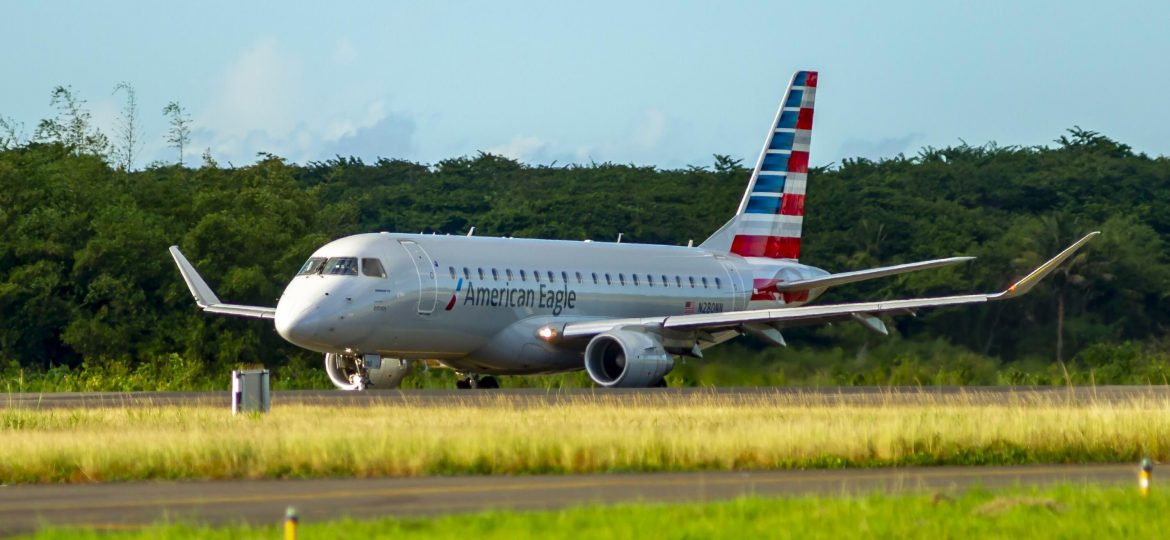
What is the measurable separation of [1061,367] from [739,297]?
8.09 m

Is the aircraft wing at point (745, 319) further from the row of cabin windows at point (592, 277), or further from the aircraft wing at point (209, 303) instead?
the aircraft wing at point (209, 303)

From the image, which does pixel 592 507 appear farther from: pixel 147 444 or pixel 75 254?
pixel 75 254

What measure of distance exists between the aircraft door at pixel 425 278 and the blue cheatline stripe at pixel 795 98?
12698 millimetres

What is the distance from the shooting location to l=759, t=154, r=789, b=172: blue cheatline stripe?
48531mm

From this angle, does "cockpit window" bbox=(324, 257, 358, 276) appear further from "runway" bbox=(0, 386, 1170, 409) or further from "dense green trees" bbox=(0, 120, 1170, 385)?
"dense green trees" bbox=(0, 120, 1170, 385)

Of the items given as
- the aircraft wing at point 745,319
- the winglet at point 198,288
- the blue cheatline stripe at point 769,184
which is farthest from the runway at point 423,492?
the blue cheatline stripe at point 769,184

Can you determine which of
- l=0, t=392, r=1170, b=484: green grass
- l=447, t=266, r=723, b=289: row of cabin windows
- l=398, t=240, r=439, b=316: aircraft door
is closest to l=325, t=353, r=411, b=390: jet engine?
l=398, t=240, r=439, b=316: aircraft door

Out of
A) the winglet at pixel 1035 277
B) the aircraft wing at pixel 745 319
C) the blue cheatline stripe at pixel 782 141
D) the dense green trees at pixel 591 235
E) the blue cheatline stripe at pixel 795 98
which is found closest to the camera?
the winglet at pixel 1035 277

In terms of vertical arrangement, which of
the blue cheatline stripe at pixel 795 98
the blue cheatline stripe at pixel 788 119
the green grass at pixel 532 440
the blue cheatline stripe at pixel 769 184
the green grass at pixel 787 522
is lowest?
the green grass at pixel 787 522

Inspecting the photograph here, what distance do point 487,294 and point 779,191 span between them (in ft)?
35.2

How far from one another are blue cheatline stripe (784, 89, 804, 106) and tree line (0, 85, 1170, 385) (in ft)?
18.5

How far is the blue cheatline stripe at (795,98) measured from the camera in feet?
160

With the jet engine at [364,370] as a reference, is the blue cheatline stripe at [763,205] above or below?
above

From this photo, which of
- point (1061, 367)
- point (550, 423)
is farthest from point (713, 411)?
point (1061, 367)
